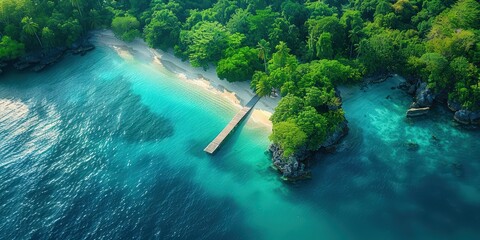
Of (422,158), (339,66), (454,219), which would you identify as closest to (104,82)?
(339,66)

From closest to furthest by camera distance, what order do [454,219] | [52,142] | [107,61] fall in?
[454,219] → [52,142] → [107,61]

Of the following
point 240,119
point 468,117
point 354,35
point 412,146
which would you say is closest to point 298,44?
point 354,35

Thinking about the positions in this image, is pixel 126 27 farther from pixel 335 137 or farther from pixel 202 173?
pixel 335 137

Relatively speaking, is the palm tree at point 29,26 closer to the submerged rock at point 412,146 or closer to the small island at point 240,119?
the small island at point 240,119

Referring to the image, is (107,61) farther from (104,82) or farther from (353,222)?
(353,222)

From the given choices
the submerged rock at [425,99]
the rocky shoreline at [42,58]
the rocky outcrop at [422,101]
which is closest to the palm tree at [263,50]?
the rocky outcrop at [422,101]

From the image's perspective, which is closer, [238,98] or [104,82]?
[238,98]
